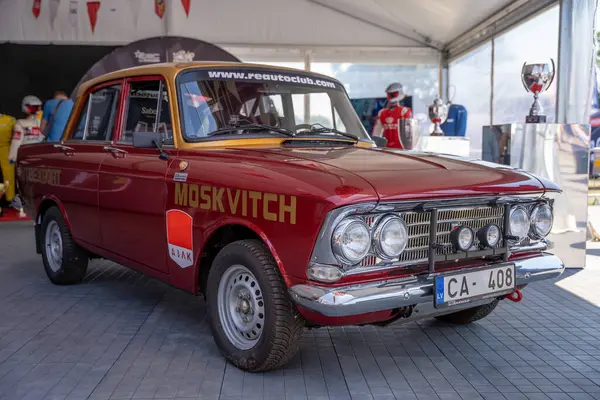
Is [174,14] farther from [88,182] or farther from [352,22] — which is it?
[88,182]

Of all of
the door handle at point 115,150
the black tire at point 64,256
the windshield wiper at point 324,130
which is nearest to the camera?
the windshield wiper at point 324,130

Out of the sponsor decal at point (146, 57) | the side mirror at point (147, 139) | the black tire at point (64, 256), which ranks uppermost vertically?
the sponsor decal at point (146, 57)

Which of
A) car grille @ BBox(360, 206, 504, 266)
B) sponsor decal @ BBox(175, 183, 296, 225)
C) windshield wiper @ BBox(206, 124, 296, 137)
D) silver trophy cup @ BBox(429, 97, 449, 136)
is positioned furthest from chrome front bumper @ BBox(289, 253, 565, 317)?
silver trophy cup @ BBox(429, 97, 449, 136)

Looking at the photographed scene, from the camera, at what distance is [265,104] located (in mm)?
4020

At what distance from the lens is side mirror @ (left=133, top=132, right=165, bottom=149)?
375 centimetres

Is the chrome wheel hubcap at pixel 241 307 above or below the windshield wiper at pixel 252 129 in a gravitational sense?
below

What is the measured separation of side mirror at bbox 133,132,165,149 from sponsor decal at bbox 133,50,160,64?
8.19m

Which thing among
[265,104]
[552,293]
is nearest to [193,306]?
[265,104]

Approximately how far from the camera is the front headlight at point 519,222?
3395mm

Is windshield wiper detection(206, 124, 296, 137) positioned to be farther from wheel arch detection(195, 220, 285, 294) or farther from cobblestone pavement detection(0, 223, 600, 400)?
cobblestone pavement detection(0, 223, 600, 400)

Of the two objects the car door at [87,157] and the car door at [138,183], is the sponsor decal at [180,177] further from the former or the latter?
the car door at [87,157]

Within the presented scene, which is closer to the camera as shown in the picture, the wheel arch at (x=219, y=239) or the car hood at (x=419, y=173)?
the car hood at (x=419, y=173)

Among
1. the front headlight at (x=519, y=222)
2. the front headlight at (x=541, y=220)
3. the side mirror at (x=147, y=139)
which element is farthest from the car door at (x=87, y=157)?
the front headlight at (x=541, y=220)

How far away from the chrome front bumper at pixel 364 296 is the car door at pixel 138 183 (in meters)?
1.40
